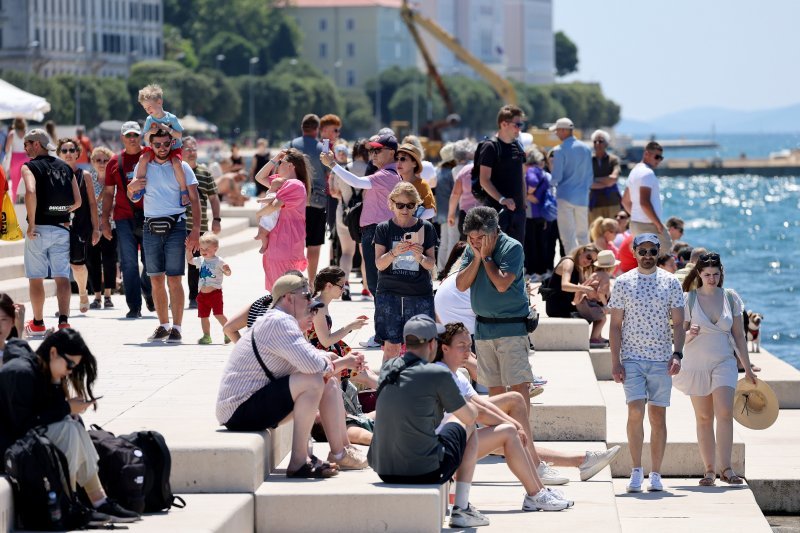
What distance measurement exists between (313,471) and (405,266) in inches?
95.1

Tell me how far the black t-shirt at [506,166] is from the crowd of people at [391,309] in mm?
14

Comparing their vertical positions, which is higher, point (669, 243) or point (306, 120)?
point (306, 120)

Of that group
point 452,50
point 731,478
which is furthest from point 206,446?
point 452,50

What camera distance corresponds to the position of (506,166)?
46.4 ft

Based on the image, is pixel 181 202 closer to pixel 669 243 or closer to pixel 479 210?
pixel 479 210

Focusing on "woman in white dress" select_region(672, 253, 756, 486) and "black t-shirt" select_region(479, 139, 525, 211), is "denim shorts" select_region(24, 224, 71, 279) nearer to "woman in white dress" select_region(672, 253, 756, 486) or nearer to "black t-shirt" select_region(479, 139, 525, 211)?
"black t-shirt" select_region(479, 139, 525, 211)

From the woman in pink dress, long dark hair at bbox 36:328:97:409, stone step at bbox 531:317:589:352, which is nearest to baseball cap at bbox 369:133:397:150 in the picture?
the woman in pink dress

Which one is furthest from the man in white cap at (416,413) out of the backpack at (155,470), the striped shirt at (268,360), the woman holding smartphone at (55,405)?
the woman holding smartphone at (55,405)

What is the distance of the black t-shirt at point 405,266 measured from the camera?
1063 cm

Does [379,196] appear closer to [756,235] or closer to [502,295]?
[502,295]

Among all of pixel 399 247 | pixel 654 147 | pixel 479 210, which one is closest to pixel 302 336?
pixel 479 210

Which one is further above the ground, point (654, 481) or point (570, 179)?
point (570, 179)

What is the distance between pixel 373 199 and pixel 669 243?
4432 mm

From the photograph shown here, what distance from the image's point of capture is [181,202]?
12500mm
